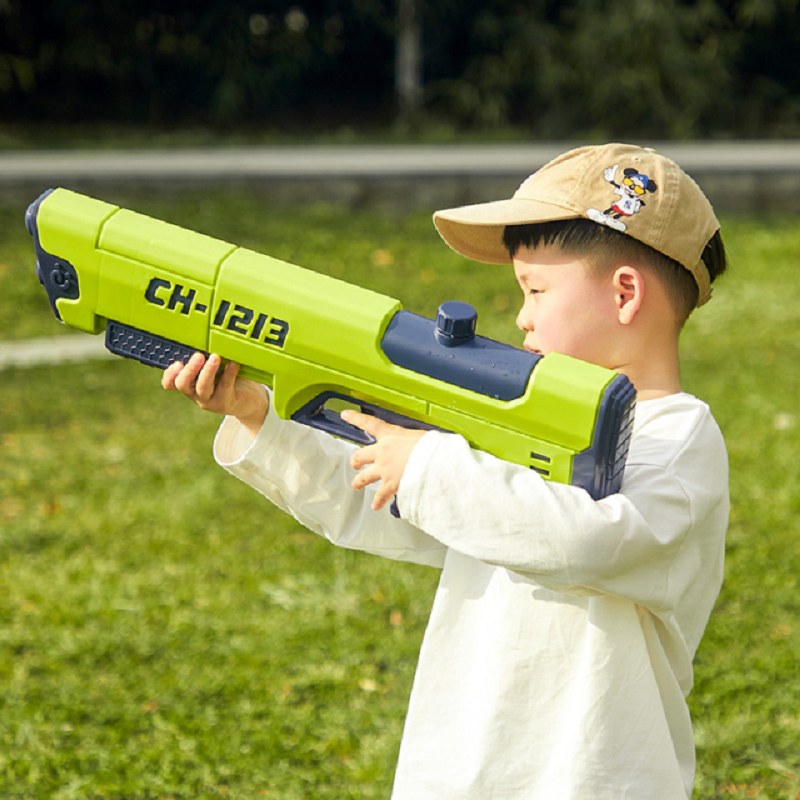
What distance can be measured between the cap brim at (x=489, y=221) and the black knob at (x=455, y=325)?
23 cm

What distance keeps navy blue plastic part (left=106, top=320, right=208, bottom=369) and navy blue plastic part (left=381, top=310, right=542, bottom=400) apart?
1.15ft

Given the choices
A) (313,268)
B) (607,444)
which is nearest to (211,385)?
(607,444)

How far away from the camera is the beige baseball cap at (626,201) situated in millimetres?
1570

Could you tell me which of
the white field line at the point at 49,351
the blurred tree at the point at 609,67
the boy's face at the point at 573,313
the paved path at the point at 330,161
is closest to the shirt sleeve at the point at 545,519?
the boy's face at the point at 573,313

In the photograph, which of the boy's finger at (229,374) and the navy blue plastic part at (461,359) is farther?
the boy's finger at (229,374)

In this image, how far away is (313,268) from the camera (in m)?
7.71

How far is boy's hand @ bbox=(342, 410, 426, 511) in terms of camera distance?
1457 mm

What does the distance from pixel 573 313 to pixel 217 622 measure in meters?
2.29

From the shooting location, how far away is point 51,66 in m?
12.1

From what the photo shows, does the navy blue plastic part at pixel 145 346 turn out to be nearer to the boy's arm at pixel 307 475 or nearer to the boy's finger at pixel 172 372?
the boy's finger at pixel 172 372

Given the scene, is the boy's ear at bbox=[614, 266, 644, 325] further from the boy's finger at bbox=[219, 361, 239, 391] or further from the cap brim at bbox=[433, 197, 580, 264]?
the boy's finger at bbox=[219, 361, 239, 391]

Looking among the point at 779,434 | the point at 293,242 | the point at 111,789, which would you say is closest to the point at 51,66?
the point at 293,242

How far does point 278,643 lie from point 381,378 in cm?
210

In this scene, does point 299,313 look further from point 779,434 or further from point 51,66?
point 51,66
